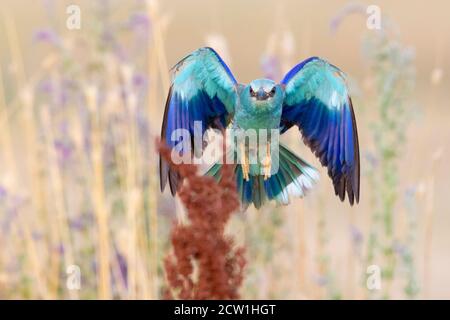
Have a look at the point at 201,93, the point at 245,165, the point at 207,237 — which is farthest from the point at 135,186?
the point at 207,237

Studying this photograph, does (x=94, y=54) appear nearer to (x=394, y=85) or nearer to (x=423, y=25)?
(x=394, y=85)

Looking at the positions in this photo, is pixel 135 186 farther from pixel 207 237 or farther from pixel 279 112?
pixel 207 237

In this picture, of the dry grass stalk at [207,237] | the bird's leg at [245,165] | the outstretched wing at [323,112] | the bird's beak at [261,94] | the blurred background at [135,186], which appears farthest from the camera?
the blurred background at [135,186]

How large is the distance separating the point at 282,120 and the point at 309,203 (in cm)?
178

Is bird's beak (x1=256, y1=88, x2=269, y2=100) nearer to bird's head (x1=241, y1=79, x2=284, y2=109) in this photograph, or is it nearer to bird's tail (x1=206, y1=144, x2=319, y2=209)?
bird's head (x1=241, y1=79, x2=284, y2=109)

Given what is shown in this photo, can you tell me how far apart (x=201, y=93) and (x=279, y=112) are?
241 mm

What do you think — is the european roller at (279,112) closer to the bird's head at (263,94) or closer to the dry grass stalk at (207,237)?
the bird's head at (263,94)

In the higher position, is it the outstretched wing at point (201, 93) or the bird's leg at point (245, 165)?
the outstretched wing at point (201, 93)

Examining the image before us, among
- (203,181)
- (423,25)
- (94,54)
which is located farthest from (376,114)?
(423,25)

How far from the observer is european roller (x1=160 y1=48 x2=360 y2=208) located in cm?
275

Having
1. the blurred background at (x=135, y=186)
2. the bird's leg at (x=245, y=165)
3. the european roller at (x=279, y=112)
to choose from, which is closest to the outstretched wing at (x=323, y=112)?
the european roller at (x=279, y=112)

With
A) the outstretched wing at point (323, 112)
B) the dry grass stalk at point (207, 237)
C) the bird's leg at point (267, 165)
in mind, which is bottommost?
the dry grass stalk at point (207, 237)

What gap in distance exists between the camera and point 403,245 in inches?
152

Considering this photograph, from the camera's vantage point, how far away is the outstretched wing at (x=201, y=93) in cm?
287
